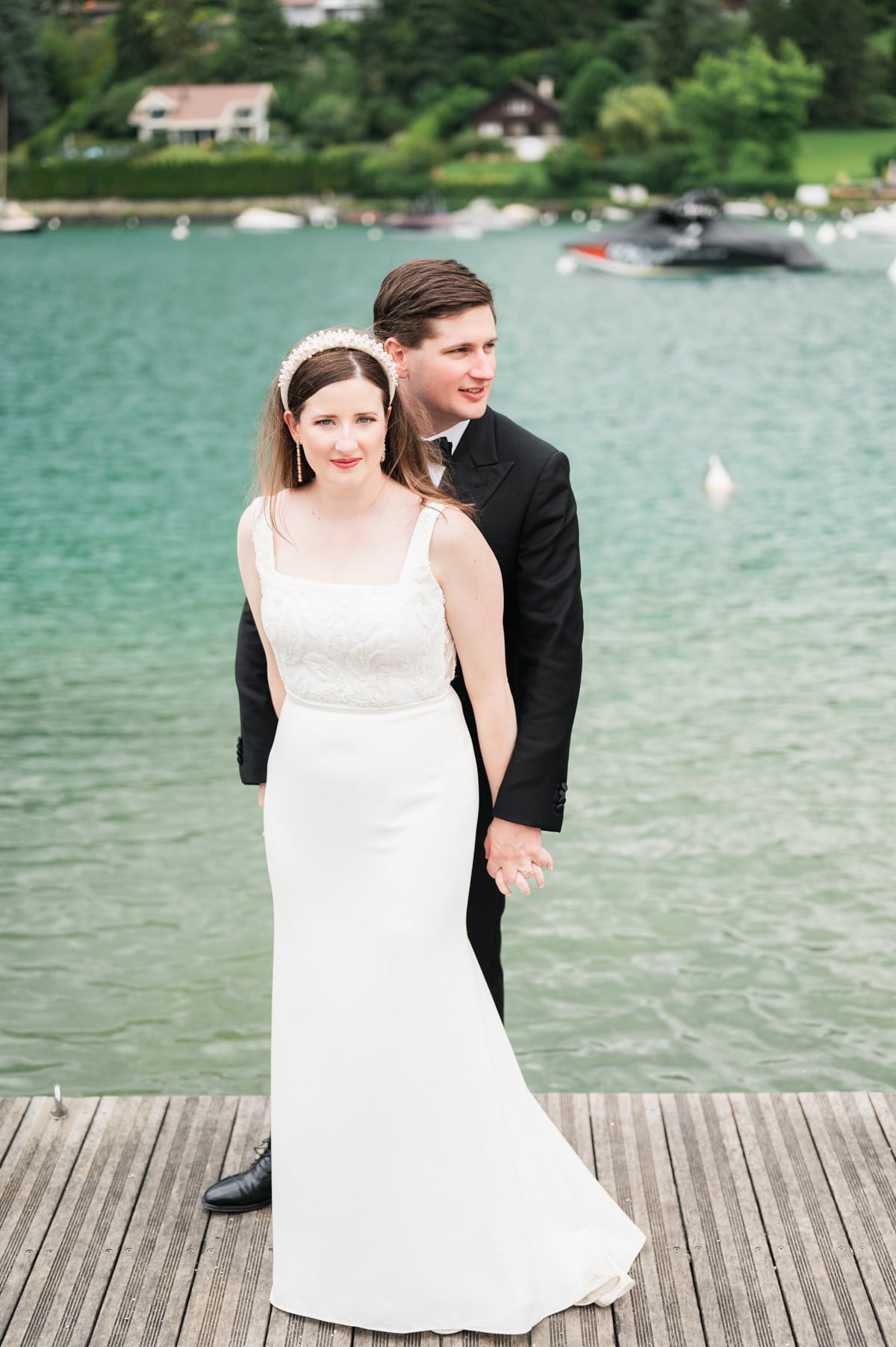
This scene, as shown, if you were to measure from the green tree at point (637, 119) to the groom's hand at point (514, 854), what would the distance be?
98.2 meters

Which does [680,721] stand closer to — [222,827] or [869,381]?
[222,827]

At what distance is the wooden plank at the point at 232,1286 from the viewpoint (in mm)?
2674

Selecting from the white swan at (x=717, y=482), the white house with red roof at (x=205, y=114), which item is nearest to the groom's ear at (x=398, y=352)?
the white swan at (x=717, y=482)

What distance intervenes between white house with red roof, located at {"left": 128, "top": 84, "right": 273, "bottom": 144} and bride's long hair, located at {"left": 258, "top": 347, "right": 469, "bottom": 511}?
114 meters

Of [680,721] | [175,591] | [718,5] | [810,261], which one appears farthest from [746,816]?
[718,5]

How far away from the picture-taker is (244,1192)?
3.04 meters

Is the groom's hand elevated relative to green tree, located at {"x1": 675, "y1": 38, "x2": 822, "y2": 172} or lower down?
elevated

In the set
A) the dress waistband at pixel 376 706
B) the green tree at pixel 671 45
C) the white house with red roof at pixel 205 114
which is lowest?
the white house with red roof at pixel 205 114

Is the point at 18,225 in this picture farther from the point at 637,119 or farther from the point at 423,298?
the point at 423,298

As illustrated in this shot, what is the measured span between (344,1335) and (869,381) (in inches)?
930

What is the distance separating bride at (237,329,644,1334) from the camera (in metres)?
2.44

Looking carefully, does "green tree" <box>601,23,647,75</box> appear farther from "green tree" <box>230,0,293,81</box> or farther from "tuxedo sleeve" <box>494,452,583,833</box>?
"tuxedo sleeve" <box>494,452,583,833</box>

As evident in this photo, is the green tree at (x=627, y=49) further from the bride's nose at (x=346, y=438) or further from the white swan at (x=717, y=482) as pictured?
the bride's nose at (x=346, y=438)

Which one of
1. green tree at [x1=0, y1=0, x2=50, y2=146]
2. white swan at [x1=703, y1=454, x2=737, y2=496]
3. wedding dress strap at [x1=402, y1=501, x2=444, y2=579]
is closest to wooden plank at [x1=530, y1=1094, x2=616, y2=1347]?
wedding dress strap at [x1=402, y1=501, x2=444, y2=579]
